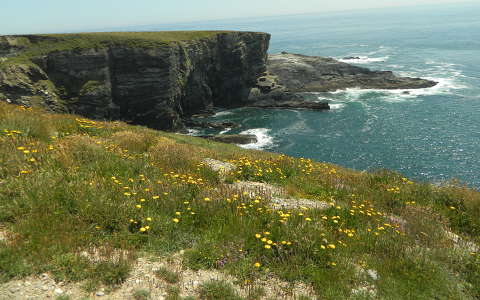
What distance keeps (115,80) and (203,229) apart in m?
58.8

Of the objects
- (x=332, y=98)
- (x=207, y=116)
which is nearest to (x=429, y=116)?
(x=332, y=98)

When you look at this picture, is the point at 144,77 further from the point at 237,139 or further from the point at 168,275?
the point at 168,275

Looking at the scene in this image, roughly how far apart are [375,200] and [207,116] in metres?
63.2

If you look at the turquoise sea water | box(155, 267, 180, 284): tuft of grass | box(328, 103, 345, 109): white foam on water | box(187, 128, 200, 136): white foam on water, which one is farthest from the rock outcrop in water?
box(155, 267, 180, 284): tuft of grass

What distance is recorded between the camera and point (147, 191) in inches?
314

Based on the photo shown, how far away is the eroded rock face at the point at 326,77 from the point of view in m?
85.1

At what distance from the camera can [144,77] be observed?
60.3 metres

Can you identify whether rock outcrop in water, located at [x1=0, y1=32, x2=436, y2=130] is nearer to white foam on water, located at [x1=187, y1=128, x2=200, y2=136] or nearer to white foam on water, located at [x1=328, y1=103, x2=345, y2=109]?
white foam on water, located at [x1=187, y1=128, x2=200, y2=136]

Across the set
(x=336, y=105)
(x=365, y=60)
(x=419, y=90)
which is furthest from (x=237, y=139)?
(x=365, y=60)

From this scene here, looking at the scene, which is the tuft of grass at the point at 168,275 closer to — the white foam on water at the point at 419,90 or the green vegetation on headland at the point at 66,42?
the green vegetation on headland at the point at 66,42

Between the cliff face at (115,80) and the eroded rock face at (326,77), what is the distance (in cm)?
2690

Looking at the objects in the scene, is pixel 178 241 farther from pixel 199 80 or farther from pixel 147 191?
pixel 199 80

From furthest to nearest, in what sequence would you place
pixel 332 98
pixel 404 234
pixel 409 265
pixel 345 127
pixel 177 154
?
pixel 332 98 → pixel 345 127 → pixel 177 154 → pixel 404 234 → pixel 409 265

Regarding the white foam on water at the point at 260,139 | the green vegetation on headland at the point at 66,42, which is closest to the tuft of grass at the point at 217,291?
the white foam on water at the point at 260,139
